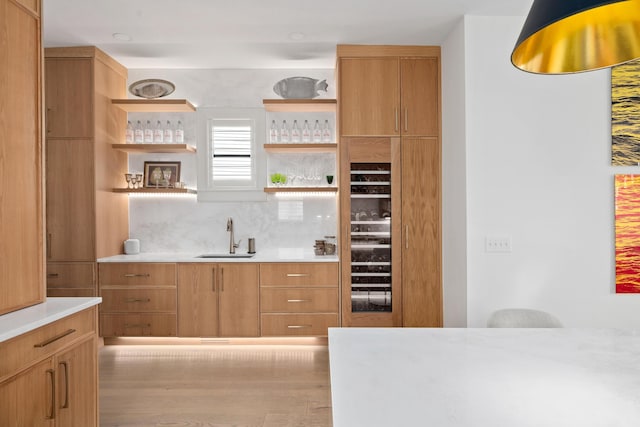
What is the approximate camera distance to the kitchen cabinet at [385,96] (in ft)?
13.1

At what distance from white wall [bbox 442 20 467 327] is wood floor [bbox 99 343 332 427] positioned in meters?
1.22

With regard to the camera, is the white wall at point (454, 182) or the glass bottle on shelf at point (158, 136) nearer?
the white wall at point (454, 182)

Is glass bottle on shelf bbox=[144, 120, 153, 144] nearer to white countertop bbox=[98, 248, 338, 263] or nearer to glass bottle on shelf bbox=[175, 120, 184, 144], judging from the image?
glass bottle on shelf bbox=[175, 120, 184, 144]

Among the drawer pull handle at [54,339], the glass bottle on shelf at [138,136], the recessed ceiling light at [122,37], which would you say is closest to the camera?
the drawer pull handle at [54,339]

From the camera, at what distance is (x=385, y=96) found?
402 cm

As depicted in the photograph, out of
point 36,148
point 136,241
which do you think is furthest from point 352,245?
point 36,148

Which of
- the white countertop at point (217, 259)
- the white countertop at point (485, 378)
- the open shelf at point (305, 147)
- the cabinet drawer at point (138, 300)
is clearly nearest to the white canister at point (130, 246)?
the white countertop at point (217, 259)

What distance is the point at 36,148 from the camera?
2.15 m

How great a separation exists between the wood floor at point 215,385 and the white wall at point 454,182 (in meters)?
1.22

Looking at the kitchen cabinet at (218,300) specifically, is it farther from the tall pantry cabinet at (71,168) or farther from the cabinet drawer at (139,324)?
the tall pantry cabinet at (71,168)

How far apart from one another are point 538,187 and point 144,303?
3.52 metres

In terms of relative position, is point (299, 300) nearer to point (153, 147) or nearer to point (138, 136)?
point (153, 147)

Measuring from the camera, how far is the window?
4.62m

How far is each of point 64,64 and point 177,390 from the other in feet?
10.0
